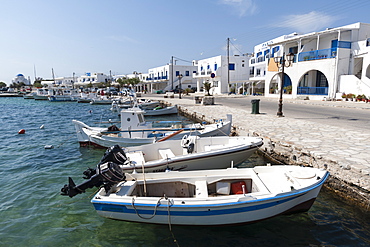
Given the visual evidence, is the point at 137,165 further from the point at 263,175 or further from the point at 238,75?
the point at 238,75

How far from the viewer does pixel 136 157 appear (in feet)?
27.6

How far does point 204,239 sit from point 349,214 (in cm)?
359

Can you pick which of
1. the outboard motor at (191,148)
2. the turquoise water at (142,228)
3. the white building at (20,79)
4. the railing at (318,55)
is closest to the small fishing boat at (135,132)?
the outboard motor at (191,148)

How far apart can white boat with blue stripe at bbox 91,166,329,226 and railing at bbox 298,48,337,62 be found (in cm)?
2542

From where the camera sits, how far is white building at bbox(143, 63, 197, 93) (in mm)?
71812

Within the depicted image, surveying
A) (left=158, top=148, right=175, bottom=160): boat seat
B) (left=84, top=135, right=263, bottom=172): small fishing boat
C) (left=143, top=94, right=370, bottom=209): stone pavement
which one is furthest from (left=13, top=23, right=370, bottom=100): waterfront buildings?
(left=158, top=148, right=175, bottom=160): boat seat

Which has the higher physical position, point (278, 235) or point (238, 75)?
point (238, 75)

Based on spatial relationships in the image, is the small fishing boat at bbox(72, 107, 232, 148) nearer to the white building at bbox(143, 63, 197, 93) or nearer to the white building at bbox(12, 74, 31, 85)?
the white building at bbox(143, 63, 197, 93)

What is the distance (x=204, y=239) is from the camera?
530cm

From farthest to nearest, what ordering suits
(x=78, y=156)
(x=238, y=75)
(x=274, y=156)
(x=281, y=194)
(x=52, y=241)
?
(x=238, y=75)
(x=78, y=156)
(x=274, y=156)
(x=52, y=241)
(x=281, y=194)

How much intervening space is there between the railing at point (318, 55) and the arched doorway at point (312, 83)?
2496mm

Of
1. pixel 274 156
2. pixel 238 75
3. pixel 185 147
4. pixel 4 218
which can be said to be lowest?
pixel 4 218

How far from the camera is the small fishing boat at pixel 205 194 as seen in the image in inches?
199

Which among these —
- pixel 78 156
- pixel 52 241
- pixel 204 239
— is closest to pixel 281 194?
pixel 204 239
